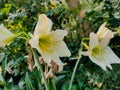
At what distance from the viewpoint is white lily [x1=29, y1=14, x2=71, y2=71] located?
1.08 metres

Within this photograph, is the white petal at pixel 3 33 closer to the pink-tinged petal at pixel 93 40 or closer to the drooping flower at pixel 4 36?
the drooping flower at pixel 4 36

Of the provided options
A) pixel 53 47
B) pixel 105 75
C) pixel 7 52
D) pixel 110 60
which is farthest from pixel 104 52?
pixel 7 52

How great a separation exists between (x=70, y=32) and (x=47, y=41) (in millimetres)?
1068

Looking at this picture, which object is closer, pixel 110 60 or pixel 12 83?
pixel 110 60

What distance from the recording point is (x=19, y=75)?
7.34 feet

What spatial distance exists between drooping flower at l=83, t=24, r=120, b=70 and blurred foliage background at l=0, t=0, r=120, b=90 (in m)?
0.72

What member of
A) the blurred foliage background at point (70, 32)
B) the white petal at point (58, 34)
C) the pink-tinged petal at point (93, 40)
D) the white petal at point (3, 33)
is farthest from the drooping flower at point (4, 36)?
the blurred foliage background at point (70, 32)

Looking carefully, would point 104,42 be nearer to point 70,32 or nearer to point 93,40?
point 93,40

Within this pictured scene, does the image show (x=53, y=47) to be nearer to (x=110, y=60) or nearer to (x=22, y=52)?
(x=110, y=60)

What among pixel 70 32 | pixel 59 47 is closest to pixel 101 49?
pixel 59 47

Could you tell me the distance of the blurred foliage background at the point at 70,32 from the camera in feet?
6.86

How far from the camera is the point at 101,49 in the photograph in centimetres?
126

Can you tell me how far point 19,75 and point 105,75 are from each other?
524mm

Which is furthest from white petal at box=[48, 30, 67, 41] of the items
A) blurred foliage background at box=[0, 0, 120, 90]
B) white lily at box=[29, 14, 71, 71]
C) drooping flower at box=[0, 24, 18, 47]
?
blurred foliage background at box=[0, 0, 120, 90]
